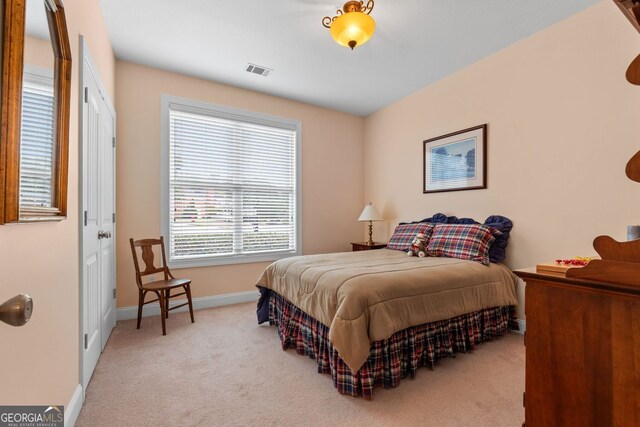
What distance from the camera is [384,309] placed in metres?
1.87

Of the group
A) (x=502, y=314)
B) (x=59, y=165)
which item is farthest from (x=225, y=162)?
(x=502, y=314)

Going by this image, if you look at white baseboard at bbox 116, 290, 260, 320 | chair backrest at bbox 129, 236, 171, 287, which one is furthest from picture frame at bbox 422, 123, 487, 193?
chair backrest at bbox 129, 236, 171, 287

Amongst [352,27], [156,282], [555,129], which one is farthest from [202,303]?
[555,129]

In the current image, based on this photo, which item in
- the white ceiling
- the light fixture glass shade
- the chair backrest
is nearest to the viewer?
the light fixture glass shade

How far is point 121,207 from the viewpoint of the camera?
10.3 feet

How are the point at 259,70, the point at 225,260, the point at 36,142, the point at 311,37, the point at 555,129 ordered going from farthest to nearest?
the point at 225,260
the point at 259,70
the point at 311,37
the point at 555,129
the point at 36,142

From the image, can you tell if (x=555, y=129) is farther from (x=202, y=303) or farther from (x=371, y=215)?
(x=202, y=303)

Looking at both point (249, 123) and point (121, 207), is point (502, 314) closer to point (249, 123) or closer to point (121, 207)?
point (249, 123)

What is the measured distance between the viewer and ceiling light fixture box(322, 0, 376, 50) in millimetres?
2111

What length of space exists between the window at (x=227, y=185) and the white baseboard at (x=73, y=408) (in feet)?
5.88

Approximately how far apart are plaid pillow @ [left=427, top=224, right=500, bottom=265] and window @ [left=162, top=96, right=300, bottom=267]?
76.1 inches

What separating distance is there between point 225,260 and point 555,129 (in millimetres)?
3644

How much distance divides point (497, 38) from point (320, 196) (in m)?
2.72

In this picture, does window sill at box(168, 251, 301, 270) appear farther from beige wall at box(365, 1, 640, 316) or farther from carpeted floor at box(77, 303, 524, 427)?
beige wall at box(365, 1, 640, 316)
